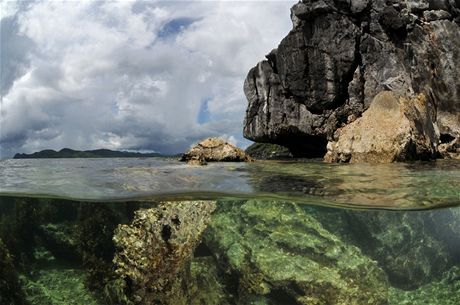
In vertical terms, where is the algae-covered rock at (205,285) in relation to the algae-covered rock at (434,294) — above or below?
above

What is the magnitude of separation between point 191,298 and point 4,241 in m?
4.61

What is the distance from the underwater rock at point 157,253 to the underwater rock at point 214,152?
10.7 meters

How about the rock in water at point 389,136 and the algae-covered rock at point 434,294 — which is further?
the rock in water at point 389,136

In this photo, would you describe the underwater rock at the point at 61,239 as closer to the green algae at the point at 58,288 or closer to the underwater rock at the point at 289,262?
the green algae at the point at 58,288

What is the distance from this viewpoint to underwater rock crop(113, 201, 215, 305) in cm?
909

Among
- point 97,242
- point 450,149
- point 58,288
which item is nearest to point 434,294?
point 97,242

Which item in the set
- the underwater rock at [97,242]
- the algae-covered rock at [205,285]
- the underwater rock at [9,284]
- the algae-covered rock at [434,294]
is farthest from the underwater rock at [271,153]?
the underwater rock at [9,284]

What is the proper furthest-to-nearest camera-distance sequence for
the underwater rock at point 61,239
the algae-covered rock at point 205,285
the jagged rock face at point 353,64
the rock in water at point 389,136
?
1. the jagged rock face at point 353,64
2. the rock in water at point 389,136
3. the underwater rock at point 61,239
4. the algae-covered rock at point 205,285

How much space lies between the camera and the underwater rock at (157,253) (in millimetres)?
9086

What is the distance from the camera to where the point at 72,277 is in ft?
31.8

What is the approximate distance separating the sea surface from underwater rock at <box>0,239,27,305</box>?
0.07 feet

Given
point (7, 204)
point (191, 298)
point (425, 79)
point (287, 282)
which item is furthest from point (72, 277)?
point (425, 79)

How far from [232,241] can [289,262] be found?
142 cm

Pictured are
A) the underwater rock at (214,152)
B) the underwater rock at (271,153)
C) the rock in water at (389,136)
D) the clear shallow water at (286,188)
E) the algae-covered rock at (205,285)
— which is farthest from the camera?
the underwater rock at (271,153)
